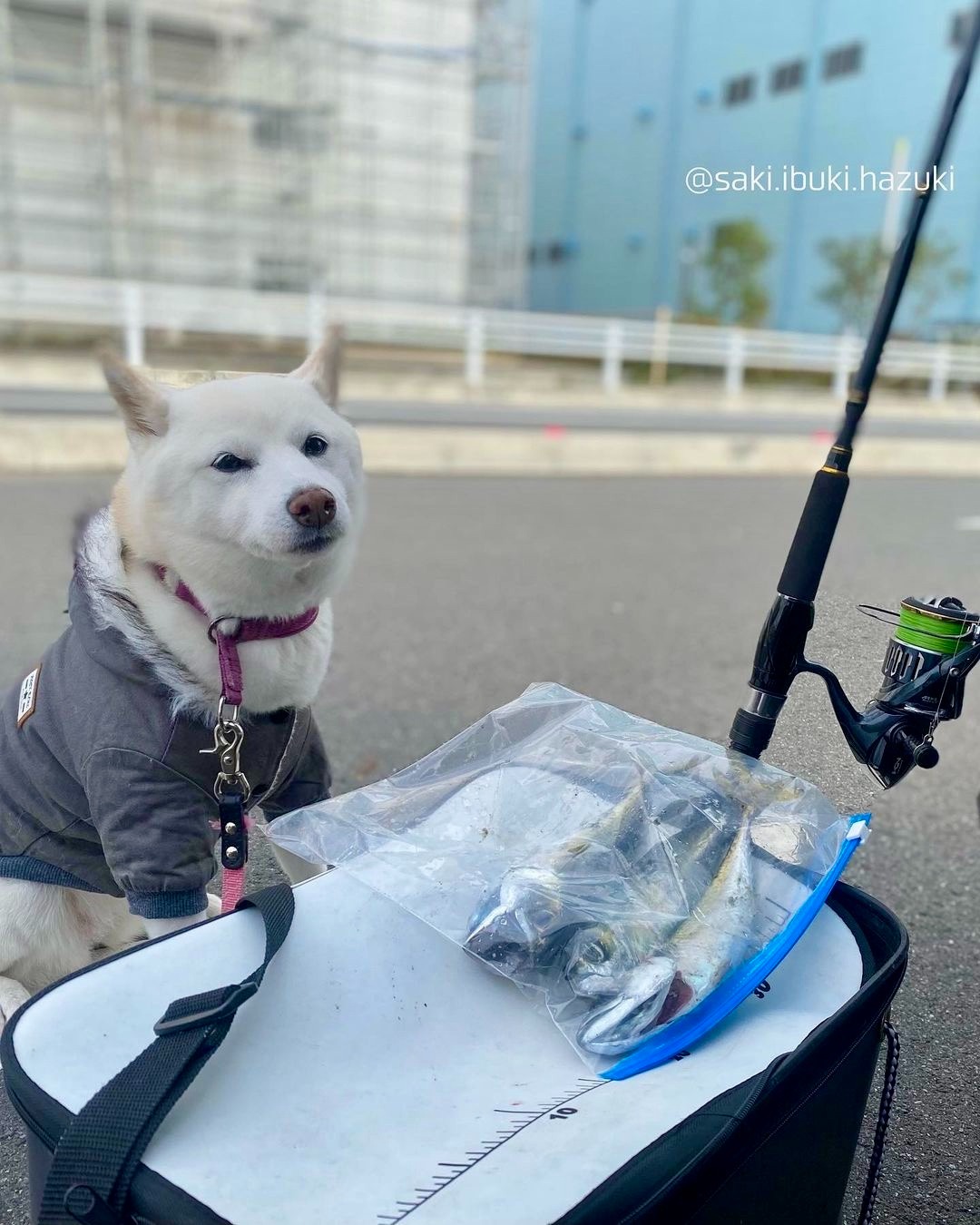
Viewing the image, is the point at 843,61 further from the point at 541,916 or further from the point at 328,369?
the point at 541,916

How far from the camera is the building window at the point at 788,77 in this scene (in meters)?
23.2

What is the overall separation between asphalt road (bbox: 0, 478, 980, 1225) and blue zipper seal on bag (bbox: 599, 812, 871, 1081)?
247 millimetres

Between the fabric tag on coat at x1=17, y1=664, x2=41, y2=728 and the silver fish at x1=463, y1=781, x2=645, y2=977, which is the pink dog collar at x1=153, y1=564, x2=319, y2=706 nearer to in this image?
the fabric tag on coat at x1=17, y1=664, x2=41, y2=728

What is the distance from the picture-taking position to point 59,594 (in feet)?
13.1

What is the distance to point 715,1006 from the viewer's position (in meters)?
1.03

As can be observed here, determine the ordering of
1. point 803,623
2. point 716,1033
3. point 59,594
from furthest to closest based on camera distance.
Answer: point 59,594, point 803,623, point 716,1033

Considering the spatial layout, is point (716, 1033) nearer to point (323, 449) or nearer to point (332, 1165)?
point (332, 1165)

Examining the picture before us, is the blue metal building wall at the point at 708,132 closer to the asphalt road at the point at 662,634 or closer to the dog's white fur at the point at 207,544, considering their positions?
the asphalt road at the point at 662,634

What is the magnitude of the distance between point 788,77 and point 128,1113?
27.4 meters

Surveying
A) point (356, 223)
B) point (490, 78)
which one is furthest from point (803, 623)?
point (490, 78)

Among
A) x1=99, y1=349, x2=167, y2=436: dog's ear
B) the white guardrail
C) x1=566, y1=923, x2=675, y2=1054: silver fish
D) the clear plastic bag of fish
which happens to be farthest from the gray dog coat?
the white guardrail

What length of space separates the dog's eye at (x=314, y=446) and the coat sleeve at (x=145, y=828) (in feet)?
1.45

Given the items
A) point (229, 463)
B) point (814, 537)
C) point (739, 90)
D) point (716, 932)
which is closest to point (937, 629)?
point (814, 537)

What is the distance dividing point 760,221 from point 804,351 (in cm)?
1178
